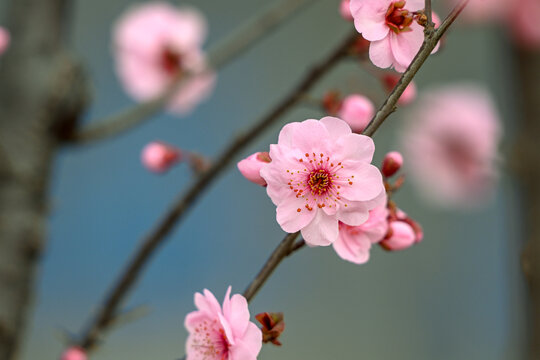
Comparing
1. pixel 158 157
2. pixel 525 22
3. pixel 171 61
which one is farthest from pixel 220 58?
pixel 525 22

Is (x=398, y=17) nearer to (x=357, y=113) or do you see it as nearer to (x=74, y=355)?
(x=357, y=113)

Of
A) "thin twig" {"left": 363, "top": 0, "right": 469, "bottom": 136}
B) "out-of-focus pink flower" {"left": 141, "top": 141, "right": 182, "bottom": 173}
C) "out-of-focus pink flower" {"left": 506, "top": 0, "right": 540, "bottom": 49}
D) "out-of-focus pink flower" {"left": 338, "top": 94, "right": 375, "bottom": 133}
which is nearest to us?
"thin twig" {"left": 363, "top": 0, "right": 469, "bottom": 136}

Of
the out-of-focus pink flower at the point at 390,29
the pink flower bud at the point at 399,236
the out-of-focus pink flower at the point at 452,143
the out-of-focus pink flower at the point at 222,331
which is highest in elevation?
the out-of-focus pink flower at the point at 452,143

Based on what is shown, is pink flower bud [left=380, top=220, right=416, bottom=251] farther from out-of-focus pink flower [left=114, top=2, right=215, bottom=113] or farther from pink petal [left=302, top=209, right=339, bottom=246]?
out-of-focus pink flower [left=114, top=2, right=215, bottom=113]

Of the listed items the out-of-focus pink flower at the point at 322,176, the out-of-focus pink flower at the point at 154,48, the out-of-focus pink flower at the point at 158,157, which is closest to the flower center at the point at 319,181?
the out-of-focus pink flower at the point at 322,176

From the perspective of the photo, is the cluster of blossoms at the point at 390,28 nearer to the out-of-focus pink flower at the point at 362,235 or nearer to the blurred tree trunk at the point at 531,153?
the out-of-focus pink flower at the point at 362,235

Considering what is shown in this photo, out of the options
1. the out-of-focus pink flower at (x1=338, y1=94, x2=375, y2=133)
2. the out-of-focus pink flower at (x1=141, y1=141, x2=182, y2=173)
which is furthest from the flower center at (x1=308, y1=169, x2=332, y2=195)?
the out-of-focus pink flower at (x1=141, y1=141, x2=182, y2=173)
